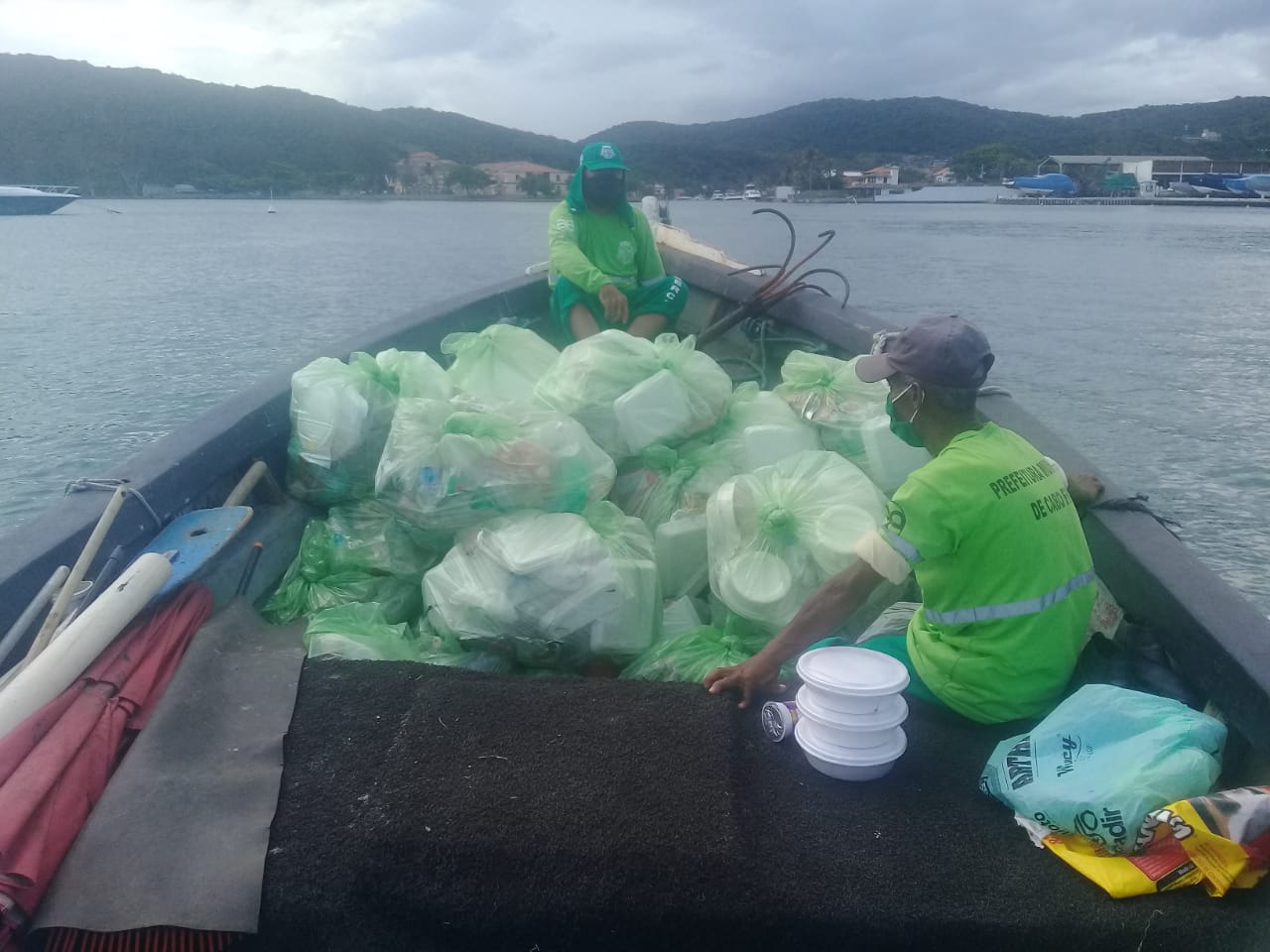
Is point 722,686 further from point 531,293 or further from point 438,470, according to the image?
point 531,293

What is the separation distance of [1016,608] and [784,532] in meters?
0.87

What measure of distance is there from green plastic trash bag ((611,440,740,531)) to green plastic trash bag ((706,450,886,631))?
0.34 meters

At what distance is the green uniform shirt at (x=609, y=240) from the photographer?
5.50 m

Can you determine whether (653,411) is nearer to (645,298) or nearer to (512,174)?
(645,298)

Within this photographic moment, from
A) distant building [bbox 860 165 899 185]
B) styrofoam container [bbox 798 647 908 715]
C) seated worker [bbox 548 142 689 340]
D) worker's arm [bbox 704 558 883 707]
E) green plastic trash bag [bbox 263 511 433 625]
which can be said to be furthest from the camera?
distant building [bbox 860 165 899 185]

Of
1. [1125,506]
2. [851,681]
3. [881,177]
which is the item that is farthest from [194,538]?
[881,177]

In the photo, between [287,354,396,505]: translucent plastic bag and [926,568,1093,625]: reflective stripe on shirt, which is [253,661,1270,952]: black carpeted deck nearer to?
[926,568,1093,625]: reflective stripe on shirt

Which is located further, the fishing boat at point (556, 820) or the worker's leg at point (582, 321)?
the worker's leg at point (582, 321)

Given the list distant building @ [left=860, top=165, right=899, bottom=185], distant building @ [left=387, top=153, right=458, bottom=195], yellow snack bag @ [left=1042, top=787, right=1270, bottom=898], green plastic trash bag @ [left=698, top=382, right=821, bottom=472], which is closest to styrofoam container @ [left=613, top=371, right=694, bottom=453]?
green plastic trash bag @ [left=698, top=382, right=821, bottom=472]

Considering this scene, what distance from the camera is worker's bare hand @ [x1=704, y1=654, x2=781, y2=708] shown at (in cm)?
227

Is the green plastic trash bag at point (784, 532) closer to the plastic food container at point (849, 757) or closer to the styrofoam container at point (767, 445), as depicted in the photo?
the styrofoam container at point (767, 445)

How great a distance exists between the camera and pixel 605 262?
5680 mm

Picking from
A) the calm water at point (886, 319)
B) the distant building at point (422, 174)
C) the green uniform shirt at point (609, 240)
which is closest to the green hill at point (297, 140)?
the distant building at point (422, 174)

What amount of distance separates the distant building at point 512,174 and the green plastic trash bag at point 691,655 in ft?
163
